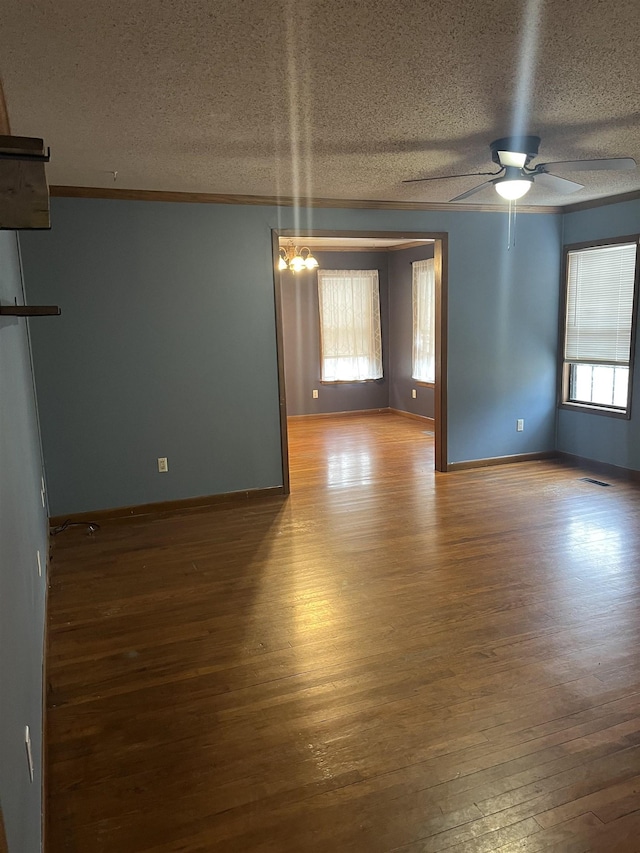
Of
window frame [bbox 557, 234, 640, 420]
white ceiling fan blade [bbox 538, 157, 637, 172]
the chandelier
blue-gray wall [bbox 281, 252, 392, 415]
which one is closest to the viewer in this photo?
white ceiling fan blade [bbox 538, 157, 637, 172]

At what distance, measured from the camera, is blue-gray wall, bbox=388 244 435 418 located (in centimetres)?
826

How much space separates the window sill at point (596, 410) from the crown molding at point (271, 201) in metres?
1.92

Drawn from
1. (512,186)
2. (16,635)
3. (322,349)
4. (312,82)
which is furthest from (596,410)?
(16,635)

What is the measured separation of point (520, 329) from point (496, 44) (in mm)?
4017

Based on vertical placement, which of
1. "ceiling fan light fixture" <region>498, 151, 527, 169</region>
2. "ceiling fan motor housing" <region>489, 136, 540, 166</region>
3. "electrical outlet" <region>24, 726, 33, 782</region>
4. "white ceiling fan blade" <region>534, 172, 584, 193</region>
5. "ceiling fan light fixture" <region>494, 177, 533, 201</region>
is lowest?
"electrical outlet" <region>24, 726, 33, 782</region>

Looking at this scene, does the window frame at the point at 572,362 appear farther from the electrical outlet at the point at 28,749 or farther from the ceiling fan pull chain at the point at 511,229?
the electrical outlet at the point at 28,749

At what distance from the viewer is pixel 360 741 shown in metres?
2.14

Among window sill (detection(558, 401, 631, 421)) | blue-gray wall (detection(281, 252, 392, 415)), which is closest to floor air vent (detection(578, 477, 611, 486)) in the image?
window sill (detection(558, 401, 631, 421))

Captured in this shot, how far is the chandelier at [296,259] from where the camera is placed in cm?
731

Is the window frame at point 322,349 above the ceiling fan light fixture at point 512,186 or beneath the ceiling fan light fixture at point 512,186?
beneath

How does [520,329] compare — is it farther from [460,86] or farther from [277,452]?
[460,86]

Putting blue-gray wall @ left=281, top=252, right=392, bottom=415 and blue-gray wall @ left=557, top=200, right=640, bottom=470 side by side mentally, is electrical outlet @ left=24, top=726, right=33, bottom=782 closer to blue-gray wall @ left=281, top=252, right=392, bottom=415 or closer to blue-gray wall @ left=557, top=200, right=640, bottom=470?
blue-gray wall @ left=557, top=200, right=640, bottom=470

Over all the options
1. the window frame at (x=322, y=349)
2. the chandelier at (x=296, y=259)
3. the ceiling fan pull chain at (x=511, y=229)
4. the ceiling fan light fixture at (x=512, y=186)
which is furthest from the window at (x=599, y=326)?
the window frame at (x=322, y=349)

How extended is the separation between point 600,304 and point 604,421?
1104mm
